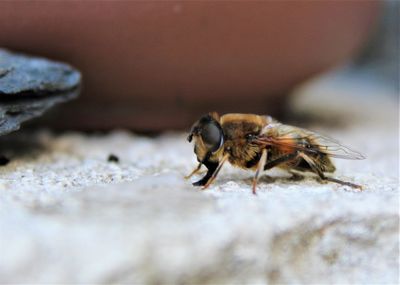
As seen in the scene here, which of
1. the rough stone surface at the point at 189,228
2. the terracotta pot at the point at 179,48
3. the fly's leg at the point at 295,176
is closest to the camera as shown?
the rough stone surface at the point at 189,228

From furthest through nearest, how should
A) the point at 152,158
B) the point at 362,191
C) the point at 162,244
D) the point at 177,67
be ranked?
the point at 177,67, the point at 152,158, the point at 362,191, the point at 162,244

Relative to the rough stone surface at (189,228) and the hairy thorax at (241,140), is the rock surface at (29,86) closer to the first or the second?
the rough stone surface at (189,228)

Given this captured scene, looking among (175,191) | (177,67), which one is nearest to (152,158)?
(177,67)

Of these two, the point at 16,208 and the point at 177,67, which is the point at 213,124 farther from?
the point at 177,67

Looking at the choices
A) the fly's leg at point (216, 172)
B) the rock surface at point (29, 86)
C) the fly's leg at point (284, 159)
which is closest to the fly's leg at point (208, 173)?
the fly's leg at point (216, 172)

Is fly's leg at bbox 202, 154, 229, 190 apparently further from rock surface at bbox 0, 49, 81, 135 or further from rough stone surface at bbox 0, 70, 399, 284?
rock surface at bbox 0, 49, 81, 135

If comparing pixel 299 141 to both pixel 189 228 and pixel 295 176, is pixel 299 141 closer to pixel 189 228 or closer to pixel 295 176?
pixel 295 176

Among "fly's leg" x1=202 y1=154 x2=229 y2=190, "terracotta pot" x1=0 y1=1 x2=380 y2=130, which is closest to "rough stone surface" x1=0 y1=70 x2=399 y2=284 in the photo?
"fly's leg" x1=202 y1=154 x2=229 y2=190

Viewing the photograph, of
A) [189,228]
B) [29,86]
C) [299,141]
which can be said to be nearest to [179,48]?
[29,86]
